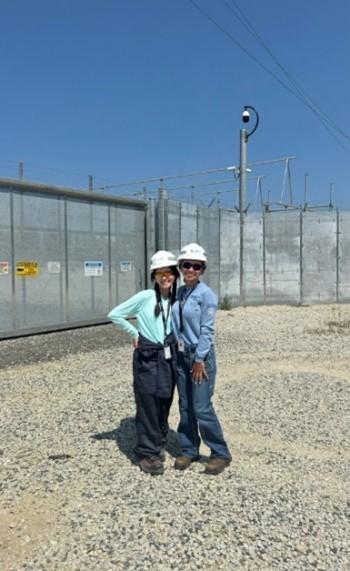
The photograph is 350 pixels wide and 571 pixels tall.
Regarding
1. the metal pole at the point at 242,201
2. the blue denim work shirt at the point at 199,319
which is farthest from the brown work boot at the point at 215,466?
the metal pole at the point at 242,201

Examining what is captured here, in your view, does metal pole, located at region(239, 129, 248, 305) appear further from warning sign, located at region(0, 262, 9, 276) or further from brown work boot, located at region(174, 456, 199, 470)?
brown work boot, located at region(174, 456, 199, 470)

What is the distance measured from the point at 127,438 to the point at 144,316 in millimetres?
1429

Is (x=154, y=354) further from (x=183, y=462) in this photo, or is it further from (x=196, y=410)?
(x=183, y=462)

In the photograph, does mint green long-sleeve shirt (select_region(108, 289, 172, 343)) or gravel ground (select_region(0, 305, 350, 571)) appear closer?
gravel ground (select_region(0, 305, 350, 571))

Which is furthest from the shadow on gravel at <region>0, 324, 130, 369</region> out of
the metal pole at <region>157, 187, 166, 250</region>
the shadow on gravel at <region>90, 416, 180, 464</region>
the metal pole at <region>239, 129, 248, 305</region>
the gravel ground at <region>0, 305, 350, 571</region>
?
the metal pole at <region>239, 129, 248, 305</region>

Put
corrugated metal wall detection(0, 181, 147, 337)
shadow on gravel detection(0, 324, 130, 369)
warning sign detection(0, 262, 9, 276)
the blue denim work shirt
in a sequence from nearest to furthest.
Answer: the blue denim work shirt
shadow on gravel detection(0, 324, 130, 369)
warning sign detection(0, 262, 9, 276)
corrugated metal wall detection(0, 181, 147, 337)

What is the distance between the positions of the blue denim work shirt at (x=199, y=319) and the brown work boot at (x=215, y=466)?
0.88 m

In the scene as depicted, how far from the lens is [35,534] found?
305cm

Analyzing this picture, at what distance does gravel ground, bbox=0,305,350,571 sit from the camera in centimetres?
283

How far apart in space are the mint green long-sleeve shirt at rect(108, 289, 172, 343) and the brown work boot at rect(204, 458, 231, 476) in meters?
1.03

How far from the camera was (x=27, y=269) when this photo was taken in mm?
10422

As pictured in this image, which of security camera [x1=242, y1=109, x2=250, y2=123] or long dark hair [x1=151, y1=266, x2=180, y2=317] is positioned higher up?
security camera [x1=242, y1=109, x2=250, y2=123]

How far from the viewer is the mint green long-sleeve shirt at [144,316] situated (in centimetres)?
390

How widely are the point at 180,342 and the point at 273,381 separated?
11.2ft
